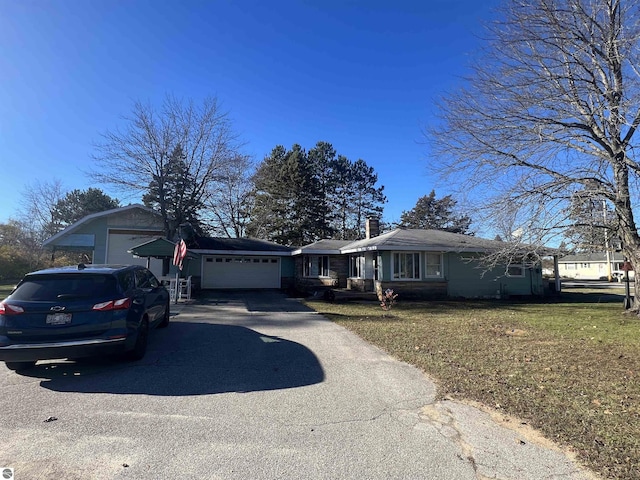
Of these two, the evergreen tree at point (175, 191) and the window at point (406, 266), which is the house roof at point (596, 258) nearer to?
the window at point (406, 266)

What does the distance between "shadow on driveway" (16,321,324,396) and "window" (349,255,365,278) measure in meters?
12.9

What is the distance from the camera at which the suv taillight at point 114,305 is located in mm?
5504

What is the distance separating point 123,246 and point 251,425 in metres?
21.7

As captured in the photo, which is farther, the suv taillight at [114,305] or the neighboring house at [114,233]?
the neighboring house at [114,233]

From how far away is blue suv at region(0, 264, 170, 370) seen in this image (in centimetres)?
520

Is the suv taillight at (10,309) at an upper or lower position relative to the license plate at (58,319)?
upper

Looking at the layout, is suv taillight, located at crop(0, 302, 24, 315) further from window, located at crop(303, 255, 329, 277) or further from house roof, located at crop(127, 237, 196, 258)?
window, located at crop(303, 255, 329, 277)

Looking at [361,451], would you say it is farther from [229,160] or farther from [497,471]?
[229,160]

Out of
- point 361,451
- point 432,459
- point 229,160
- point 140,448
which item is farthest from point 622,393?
point 229,160

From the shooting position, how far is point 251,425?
153 inches

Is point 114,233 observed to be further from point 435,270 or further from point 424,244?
point 435,270

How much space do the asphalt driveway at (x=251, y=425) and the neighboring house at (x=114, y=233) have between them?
1785 cm

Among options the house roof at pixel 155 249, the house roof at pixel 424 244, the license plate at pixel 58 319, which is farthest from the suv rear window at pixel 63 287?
the house roof at pixel 424 244

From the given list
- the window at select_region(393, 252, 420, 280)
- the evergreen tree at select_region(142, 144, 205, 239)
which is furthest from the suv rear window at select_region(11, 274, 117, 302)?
the evergreen tree at select_region(142, 144, 205, 239)
